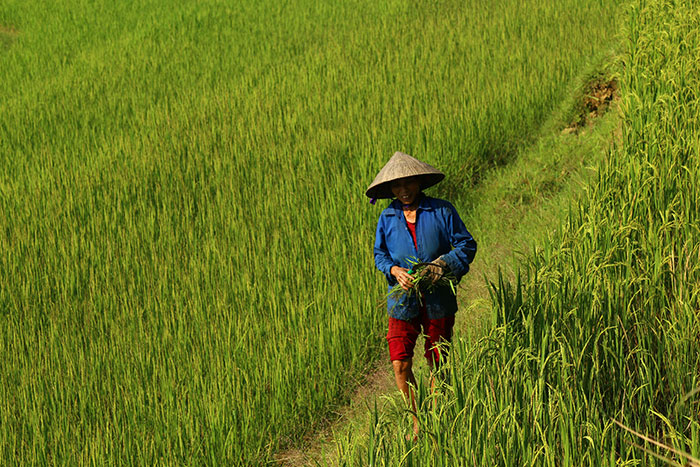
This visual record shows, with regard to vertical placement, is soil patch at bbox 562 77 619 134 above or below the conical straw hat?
above

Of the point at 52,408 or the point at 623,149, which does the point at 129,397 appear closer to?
the point at 52,408

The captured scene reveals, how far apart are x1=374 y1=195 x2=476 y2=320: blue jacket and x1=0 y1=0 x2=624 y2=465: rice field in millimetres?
374

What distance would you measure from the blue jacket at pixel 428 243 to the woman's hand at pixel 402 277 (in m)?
0.06

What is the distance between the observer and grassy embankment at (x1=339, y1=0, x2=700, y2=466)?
1.72 metres

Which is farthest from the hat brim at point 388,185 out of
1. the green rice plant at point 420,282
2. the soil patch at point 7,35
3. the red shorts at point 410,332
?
the soil patch at point 7,35

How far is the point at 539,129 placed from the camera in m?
6.00

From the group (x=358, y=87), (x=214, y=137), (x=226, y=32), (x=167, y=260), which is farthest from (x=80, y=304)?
(x=226, y=32)

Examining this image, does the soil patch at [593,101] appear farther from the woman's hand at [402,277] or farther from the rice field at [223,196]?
the woman's hand at [402,277]

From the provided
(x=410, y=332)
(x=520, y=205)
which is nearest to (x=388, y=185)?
(x=410, y=332)

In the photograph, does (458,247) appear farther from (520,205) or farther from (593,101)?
(593,101)

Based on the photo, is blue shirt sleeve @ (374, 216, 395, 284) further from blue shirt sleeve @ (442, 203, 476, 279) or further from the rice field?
the rice field

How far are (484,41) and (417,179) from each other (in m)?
5.47

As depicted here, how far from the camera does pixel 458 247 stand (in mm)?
2771

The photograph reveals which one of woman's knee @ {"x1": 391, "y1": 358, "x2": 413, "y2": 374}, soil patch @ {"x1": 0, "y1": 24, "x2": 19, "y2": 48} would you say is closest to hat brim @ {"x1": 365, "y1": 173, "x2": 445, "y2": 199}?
woman's knee @ {"x1": 391, "y1": 358, "x2": 413, "y2": 374}
